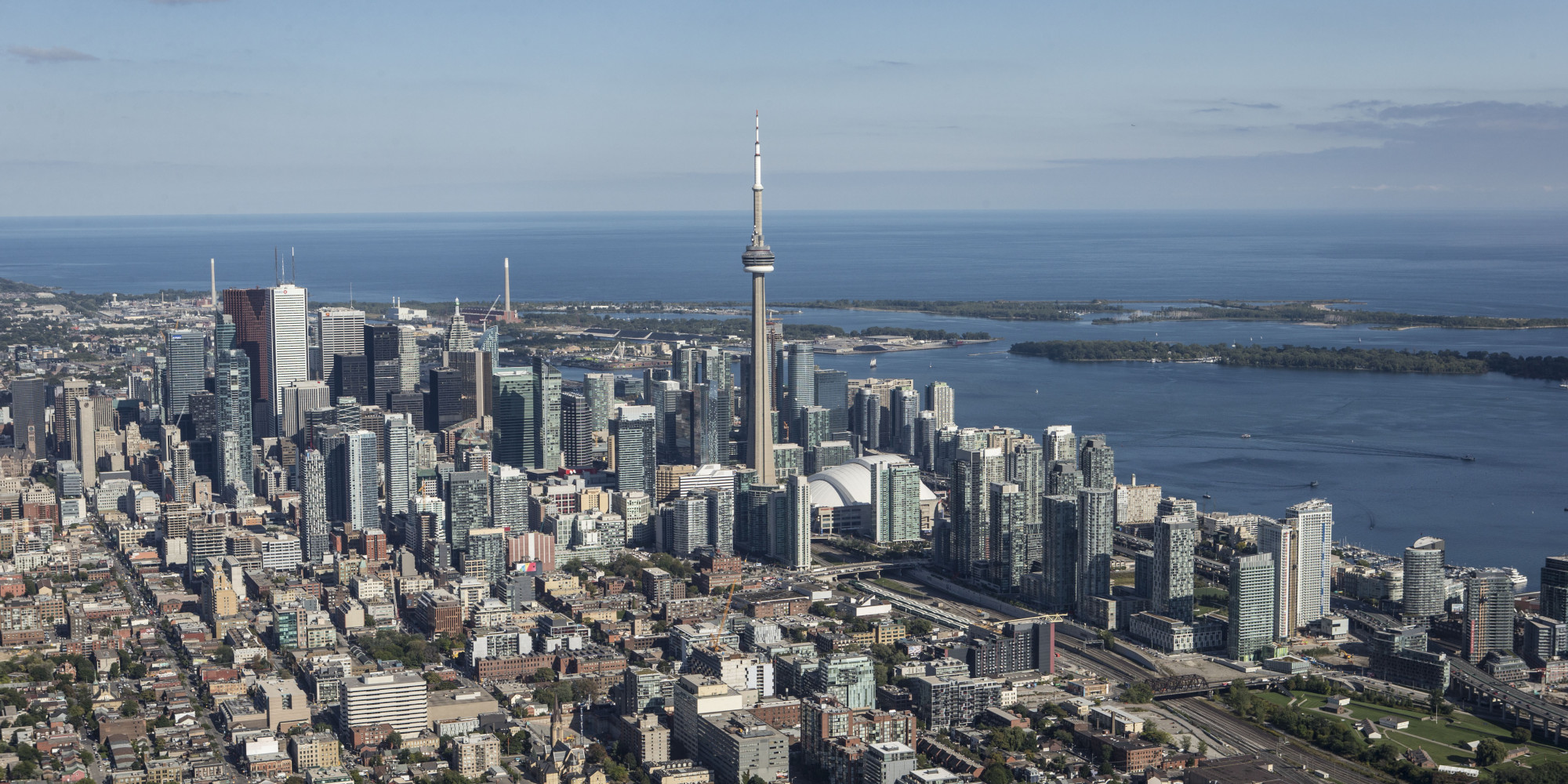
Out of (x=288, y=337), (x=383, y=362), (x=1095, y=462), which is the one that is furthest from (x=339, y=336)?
(x=1095, y=462)

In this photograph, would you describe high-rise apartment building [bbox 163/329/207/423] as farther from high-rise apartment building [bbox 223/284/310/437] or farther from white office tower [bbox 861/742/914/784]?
white office tower [bbox 861/742/914/784]

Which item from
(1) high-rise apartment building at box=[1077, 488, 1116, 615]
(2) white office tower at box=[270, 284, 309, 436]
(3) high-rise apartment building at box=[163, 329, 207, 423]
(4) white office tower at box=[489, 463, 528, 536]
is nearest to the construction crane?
(4) white office tower at box=[489, 463, 528, 536]

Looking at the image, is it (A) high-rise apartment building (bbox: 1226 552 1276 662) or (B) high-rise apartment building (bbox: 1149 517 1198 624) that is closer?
(A) high-rise apartment building (bbox: 1226 552 1276 662)

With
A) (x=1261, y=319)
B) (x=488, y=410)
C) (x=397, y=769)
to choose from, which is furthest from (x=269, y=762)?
(x=1261, y=319)

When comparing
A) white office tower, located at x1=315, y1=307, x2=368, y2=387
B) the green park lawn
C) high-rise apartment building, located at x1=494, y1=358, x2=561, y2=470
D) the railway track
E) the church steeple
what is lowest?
the railway track

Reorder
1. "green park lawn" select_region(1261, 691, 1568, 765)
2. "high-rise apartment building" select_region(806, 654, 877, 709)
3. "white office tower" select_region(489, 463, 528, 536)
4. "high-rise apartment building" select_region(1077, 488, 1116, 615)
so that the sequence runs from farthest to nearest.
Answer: "white office tower" select_region(489, 463, 528, 536) < "high-rise apartment building" select_region(1077, 488, 1116, 615) < "high-rise apartment building" select_region(806, 654, 877, 709) < "green park lawn" select_region(1261, 691, 1568, 765)

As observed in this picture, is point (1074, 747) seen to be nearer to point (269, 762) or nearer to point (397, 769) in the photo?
point (397, 769)

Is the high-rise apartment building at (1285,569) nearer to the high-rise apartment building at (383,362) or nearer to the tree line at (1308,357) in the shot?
the high-rise apartment building at (383,362)
